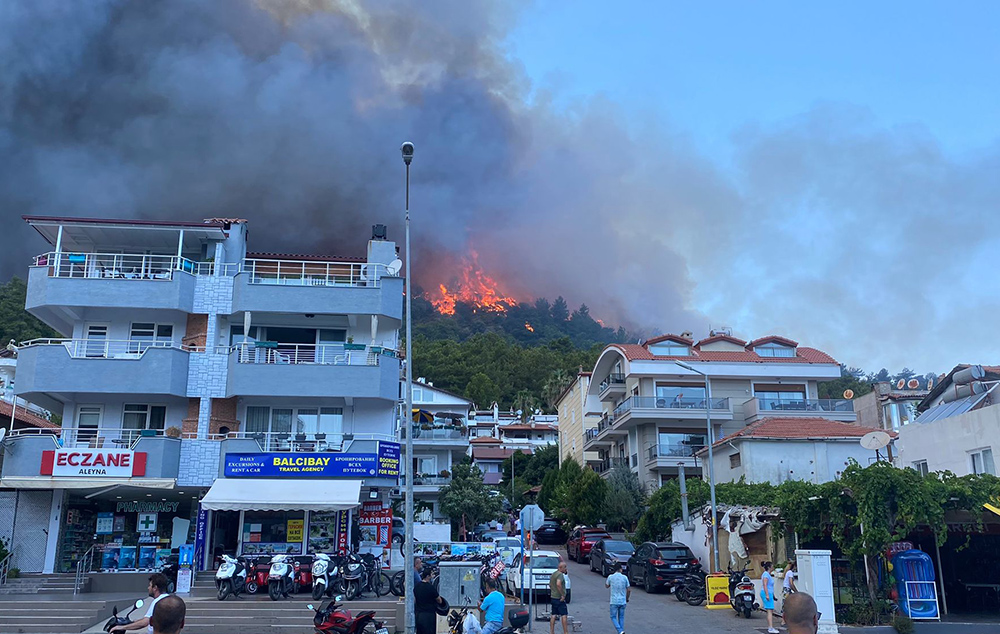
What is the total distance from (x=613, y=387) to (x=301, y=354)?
88.1ft

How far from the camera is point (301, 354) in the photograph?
33312 millimetres

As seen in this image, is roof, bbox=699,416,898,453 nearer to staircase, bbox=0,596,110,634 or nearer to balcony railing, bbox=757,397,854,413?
balcony railing, bbox=757,397,854,413

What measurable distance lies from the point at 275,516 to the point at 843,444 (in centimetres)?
2797

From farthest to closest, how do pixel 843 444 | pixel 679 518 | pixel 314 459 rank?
pixel 843 444 < pixel 679 518 < pixel 314 459

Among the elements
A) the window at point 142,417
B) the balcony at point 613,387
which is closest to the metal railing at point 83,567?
the window at point 142,417

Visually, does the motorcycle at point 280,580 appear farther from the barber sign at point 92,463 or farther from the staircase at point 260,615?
the barber sign at point 92,463

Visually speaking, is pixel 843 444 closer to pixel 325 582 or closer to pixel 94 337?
pixel 325 582

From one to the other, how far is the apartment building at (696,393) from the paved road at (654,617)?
70.6 feet

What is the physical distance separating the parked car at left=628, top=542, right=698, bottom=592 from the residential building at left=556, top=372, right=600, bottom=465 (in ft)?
105

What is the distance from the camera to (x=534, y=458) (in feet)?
281

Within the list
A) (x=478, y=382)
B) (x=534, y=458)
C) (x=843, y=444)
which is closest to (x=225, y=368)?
(x=843, y=444)

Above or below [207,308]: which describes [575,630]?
below

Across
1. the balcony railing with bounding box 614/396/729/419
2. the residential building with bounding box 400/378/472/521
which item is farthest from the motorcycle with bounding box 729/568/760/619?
the residential building with bounding box 400/378/472/521

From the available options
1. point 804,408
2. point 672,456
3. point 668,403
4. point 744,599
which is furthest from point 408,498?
point 804,408
